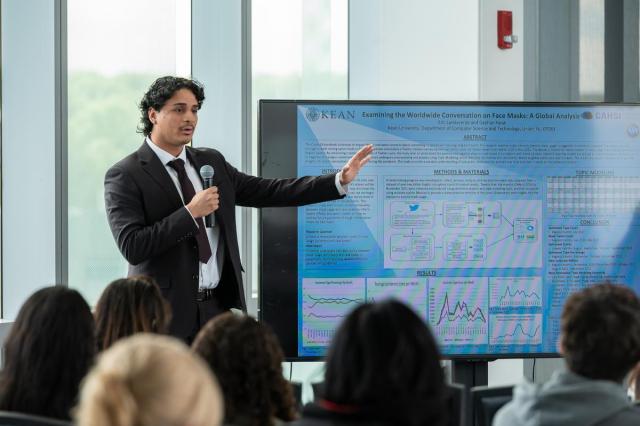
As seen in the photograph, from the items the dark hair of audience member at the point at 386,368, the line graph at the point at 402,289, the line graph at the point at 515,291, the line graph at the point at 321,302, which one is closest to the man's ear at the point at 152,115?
the line graph at the point at 321,302

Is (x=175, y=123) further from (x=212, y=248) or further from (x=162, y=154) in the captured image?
(x=212, y=248)

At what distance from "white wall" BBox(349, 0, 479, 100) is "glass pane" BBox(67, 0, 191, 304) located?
1141 millimetres

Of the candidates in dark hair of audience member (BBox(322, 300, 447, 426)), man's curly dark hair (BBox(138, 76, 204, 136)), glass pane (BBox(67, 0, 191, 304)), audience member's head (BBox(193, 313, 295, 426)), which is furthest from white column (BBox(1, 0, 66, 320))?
dark hair of audience member (BBox(322, 300, 447, 426))

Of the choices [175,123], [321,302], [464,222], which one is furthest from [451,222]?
[175,123]

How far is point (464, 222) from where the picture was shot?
4797mm

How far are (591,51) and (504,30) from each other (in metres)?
0.61

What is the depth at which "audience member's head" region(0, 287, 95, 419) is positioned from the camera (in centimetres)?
237

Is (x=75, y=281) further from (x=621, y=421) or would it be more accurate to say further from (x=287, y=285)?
(x=621, y=421)

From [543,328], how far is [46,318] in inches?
120

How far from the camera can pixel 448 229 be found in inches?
189

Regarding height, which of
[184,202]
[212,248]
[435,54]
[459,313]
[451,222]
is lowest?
Answer: [459,313]

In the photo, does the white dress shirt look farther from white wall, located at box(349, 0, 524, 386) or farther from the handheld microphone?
white wall, located at box(349, 0, 524, 386)

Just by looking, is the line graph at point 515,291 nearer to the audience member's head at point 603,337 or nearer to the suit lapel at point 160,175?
the suit lapel at point 160,175

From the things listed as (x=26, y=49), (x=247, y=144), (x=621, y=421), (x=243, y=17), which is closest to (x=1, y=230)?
(x=26, y=49)
